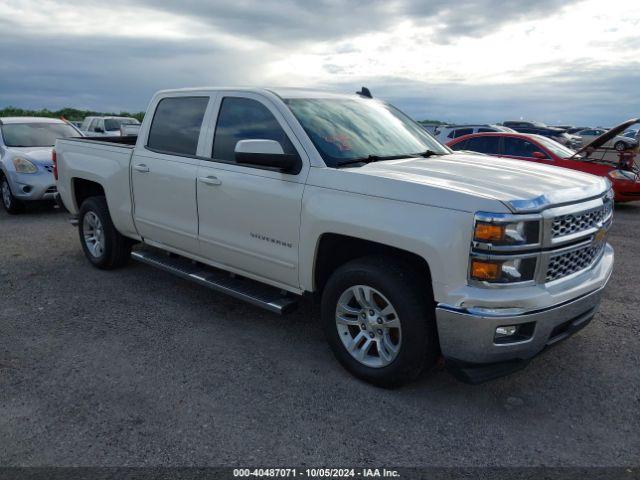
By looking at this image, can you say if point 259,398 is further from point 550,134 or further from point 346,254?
point 550,134

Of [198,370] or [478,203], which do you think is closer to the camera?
[478,203]

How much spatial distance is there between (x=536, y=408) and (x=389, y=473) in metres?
1.20

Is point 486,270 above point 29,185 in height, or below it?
above

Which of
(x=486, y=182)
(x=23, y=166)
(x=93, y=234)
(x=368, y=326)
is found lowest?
(x=93, y=234)

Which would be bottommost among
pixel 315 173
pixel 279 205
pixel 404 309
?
pixel 404 309

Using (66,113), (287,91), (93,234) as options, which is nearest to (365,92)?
(287,91)

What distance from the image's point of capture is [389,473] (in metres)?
2.80

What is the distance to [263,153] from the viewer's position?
3693mm

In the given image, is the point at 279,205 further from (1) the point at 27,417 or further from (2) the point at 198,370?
(1) the point at 27,417

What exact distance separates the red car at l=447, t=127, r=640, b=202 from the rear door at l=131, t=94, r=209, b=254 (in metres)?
7.68

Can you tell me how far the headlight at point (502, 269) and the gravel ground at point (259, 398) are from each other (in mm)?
929

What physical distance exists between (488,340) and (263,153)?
6.21 feet

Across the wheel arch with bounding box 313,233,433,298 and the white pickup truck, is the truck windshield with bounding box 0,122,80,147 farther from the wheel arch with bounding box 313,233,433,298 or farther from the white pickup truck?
the wheel arch with bounding box 313,233,433,298

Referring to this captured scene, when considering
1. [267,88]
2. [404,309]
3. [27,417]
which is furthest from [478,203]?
[27,417]
